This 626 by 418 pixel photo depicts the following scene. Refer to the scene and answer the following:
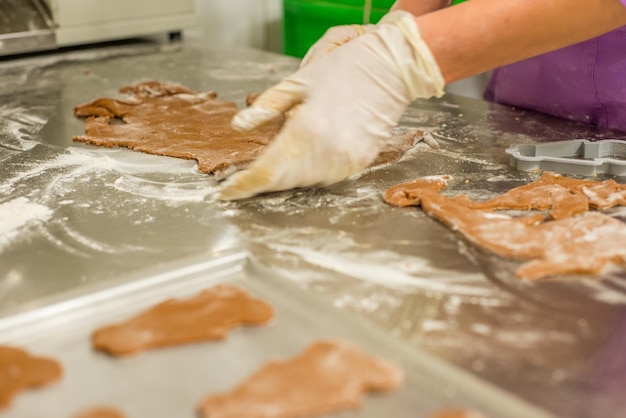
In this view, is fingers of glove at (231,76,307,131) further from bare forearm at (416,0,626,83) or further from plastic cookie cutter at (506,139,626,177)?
plastic cookie cutter at (506,139,626,177)

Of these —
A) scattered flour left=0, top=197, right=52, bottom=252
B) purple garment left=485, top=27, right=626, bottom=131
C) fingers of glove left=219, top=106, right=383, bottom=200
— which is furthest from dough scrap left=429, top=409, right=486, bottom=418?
purple garment left=485, top=27, right=626, bottom=131

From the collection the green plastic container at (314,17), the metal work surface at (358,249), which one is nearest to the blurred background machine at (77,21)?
the green plastic container at (314,17)

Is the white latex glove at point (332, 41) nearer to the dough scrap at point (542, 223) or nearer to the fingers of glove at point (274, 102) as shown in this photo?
the fingers of glove at point (274, 102)

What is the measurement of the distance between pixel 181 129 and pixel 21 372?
118 centimetres

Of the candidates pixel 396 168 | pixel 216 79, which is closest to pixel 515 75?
pixel 396 168

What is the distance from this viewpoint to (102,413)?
87cm

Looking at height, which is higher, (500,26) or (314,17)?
(500,26)

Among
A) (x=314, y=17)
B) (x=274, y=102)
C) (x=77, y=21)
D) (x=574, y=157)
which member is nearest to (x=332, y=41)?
(x=274, y=102)

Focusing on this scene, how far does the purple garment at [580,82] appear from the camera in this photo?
2057 mm

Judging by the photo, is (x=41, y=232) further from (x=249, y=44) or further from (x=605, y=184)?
(x=249, y=44)

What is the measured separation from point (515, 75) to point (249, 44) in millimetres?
2024

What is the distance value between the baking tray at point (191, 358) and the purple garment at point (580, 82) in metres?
1.34

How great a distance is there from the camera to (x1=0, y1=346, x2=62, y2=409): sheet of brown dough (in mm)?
922

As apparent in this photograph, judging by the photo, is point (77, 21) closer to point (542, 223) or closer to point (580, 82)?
point (580, 82)
